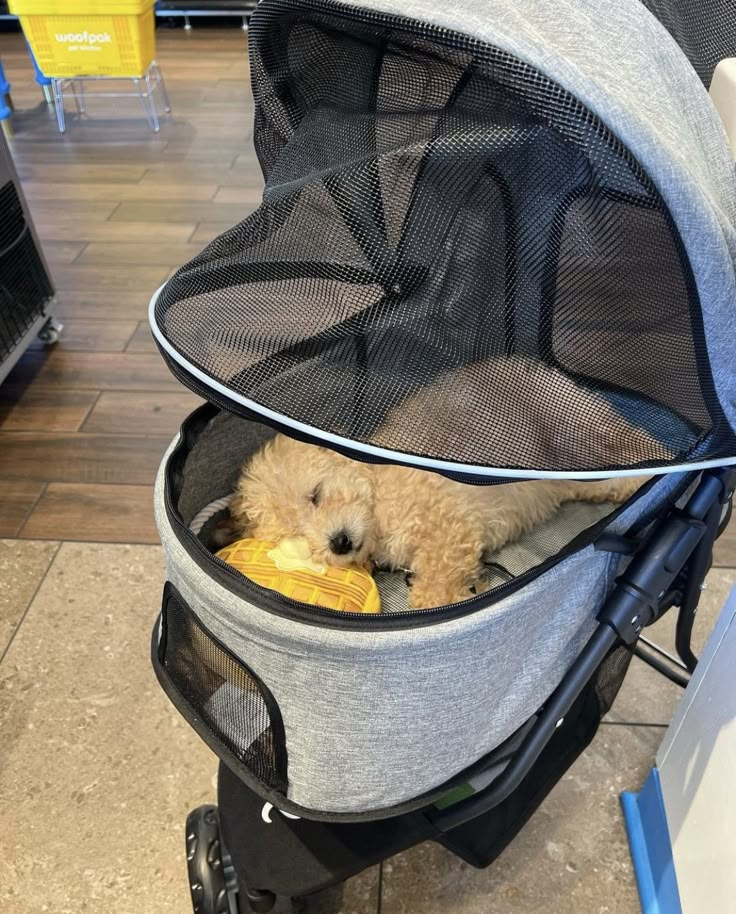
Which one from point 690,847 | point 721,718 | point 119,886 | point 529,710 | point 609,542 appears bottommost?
point 119,886

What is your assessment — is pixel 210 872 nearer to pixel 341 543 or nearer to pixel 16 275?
pixel 341 543

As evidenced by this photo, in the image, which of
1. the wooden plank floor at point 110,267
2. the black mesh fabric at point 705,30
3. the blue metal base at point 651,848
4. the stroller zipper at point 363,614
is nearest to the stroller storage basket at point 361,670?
the stroller zipper at point 363,614

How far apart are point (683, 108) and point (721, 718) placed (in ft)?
2.26

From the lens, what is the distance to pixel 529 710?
2.60 feet

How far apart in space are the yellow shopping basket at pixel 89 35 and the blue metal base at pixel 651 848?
10.9 ft

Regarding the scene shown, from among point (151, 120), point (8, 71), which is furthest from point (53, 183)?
point (8, 71)

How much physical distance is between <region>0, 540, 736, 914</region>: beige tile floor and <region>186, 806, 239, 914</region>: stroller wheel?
5.1 inches

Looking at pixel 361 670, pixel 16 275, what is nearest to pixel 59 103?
pixel 16 275

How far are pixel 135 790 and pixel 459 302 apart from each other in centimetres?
99

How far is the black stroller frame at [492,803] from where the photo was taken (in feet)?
2.34

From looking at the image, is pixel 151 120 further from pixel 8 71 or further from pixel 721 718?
pixel 721 718

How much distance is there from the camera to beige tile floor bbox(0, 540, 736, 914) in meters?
1.07

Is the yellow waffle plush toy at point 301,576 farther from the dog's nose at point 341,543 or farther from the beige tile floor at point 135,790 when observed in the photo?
the beige tile floor at point 135,790

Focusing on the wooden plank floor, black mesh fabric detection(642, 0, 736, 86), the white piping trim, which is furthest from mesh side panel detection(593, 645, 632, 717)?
the wooden plank floor
